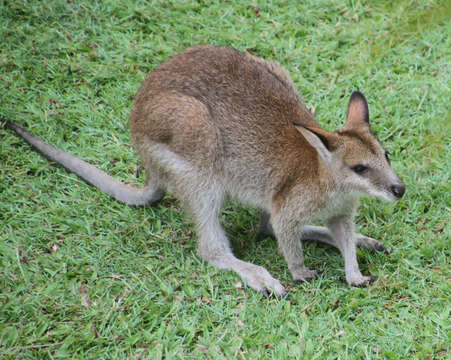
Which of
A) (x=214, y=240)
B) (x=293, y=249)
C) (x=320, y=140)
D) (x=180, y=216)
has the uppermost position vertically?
(x=320, y=140)

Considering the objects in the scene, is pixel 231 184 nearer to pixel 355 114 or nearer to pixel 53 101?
pixel 355 114

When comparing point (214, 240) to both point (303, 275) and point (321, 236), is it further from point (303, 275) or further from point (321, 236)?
point (321, 236)

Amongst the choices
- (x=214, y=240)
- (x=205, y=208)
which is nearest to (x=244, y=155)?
(x=205, y=208)

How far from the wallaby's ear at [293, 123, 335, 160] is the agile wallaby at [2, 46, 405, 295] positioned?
0.12ft

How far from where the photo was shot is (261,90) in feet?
15.0

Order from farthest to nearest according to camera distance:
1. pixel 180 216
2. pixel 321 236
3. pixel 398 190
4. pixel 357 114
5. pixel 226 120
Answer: pixel 180 216
pixel 321 236
pixel 226 120
pixel 357 114
pixel 398 190

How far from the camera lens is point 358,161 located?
3939 mm

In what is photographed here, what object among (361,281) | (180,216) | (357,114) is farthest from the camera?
(180,216)

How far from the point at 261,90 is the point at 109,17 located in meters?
3.11

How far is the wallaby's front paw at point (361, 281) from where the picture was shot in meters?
4.17

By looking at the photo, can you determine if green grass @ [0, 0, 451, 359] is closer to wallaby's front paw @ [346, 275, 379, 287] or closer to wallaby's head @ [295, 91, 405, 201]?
wallaby's front paw @ [346, 275, 379, 287]

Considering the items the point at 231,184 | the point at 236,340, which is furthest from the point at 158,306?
the point at 231,184

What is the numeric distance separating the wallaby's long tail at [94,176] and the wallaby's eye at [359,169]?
5.78 feet

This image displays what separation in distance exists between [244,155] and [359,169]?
3.05 feet
